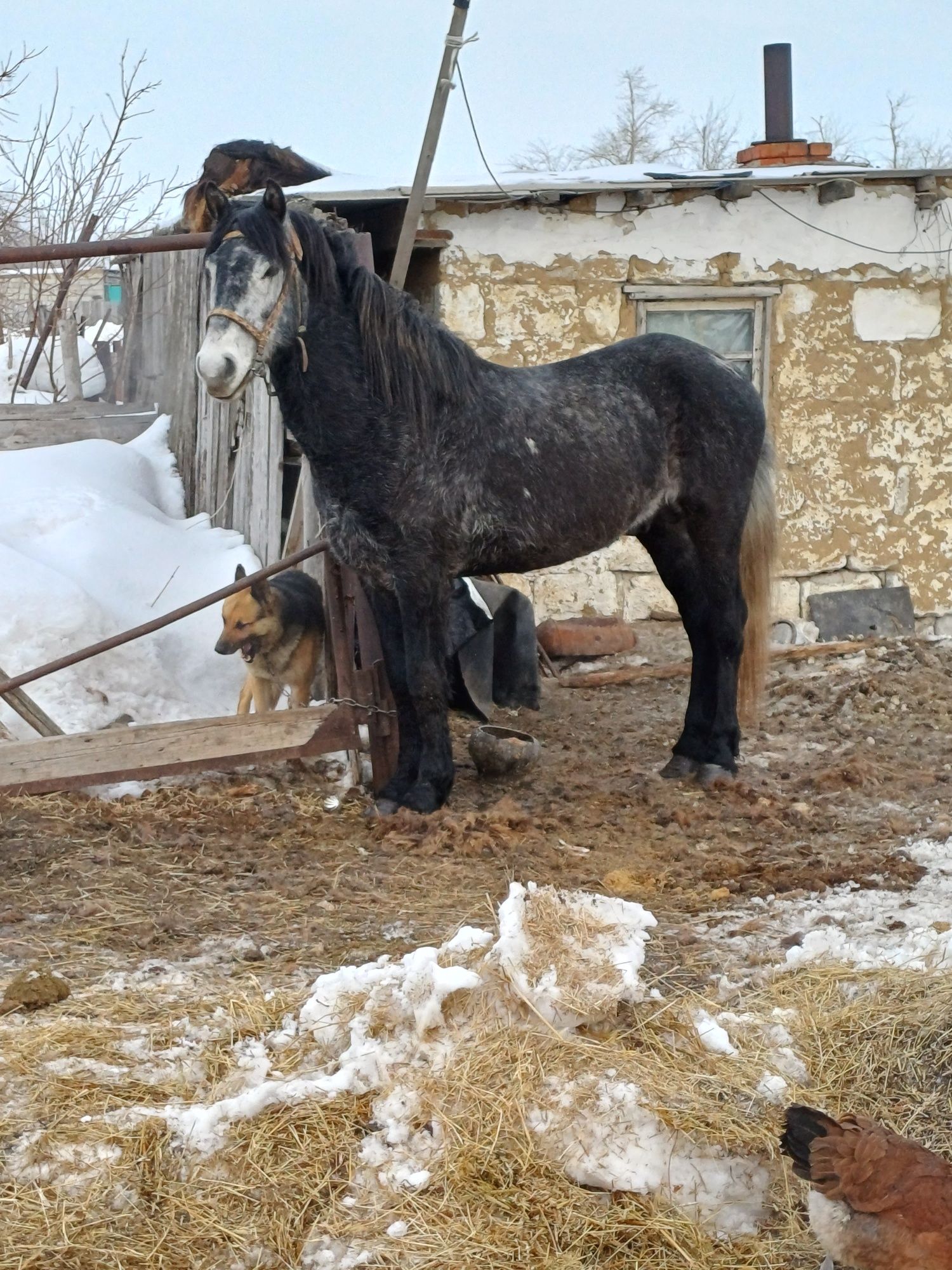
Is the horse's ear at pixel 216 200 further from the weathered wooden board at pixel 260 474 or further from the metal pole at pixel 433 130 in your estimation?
the weathered wooden board at pixel 260 474

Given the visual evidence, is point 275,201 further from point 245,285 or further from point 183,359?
point 183,359

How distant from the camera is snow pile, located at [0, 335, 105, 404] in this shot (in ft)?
42.2

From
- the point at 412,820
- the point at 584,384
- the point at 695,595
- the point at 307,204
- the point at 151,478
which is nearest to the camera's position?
the point at 412,820

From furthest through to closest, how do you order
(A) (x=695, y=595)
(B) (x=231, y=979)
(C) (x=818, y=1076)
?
(A) (x=695, y=595)
(B) (x=231, y=979)
(C) (x=818, y=1076)

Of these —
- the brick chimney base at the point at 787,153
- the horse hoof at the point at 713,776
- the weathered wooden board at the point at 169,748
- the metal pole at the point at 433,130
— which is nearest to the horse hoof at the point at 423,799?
the weathered wooden board at the point at 169,748

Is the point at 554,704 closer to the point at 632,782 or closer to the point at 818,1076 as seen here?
the point at 632,782

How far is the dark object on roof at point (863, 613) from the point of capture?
9062 mm

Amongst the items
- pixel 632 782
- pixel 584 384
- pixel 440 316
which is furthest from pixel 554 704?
pixel 440 316

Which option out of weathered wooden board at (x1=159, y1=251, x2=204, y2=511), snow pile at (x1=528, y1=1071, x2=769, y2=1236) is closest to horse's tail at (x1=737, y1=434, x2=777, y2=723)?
snow pile at (x1=528, y1=1071, x2=769, y2=1236)

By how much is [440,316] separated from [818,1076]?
6259 mm

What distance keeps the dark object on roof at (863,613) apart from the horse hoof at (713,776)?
3571mm

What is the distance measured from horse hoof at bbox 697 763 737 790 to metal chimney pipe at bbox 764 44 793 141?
6.49 metres

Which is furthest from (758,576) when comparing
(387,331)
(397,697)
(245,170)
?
(245,170)

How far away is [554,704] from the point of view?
725 centimetres
